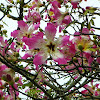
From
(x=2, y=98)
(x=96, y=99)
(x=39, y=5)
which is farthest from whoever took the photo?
(x=39, y=5)

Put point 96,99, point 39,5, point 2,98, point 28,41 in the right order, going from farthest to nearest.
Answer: point 39,5, point 2,98, point 96,99, point 28,41

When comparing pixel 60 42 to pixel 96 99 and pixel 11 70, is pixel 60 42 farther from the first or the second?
pixel 96 99

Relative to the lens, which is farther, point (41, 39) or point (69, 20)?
point (69, 20)

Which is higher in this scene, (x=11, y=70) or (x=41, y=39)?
(x=41, y=39)

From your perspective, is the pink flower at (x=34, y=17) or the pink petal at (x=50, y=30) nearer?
the pink petal at (x=50, y=30)

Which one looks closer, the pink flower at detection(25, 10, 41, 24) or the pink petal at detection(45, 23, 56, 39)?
the pink petal at detection(45, 23, 56, 39)

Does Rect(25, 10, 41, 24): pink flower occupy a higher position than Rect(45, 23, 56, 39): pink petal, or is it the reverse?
Rect(25, 10, 41, 24): pink flower

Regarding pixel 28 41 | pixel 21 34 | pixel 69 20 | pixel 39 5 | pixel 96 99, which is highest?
pixel 39 5

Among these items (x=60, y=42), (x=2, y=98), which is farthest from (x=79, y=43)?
(x=2, y=98)

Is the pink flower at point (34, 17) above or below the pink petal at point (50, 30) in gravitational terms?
above

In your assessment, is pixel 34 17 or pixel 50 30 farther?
pixel 34 17

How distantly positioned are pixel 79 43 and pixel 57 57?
188 mm

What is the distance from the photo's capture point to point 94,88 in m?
1.83

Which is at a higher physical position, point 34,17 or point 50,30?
point 34,17
